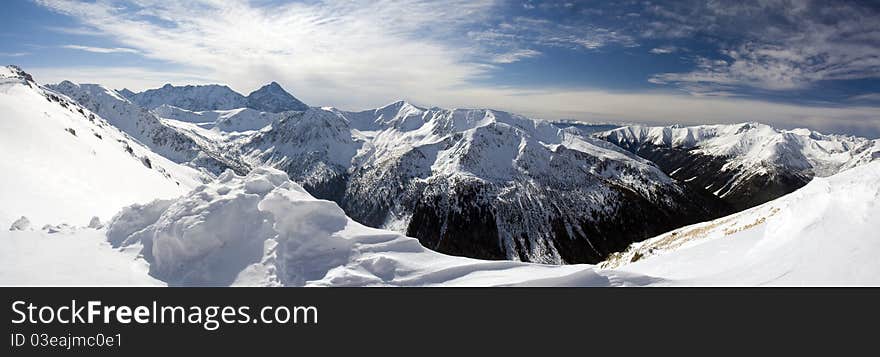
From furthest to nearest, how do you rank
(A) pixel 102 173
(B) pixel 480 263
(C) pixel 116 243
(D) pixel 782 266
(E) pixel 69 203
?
1. (A) pixel 102 173
2. (E) pixel 69 203
3. (C) pixel 116 243
4. (B) pixel 480 263
5. (D) pixel 782 266

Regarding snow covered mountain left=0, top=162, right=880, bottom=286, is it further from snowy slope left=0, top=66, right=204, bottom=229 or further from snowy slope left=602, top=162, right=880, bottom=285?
snowy slope left=0, top=66, right=204, bottom=229

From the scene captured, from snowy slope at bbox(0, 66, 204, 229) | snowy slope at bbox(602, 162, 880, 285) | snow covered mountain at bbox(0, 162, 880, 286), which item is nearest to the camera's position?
snowy slope at bbox(602, 162, 880, 285)

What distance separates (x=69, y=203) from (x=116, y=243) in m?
20.6

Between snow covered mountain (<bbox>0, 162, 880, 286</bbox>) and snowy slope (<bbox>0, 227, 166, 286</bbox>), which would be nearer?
snow covered mountain (<bbox>0, 162, 880, 286</bbox>)

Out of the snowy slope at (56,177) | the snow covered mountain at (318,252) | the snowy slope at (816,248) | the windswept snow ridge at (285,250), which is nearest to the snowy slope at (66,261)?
the snow covered mountain at (318,252)

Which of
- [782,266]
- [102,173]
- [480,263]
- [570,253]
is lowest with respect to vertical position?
[570,253]

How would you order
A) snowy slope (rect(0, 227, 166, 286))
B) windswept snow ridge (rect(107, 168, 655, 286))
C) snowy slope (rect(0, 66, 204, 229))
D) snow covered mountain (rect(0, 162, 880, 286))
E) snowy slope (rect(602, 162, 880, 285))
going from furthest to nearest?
1. snowy slope (rect(0, 66, 204, 229))
2. windswept snow ridge (rect(107, 168, 655, 286))
3. snowy slope (rect(0, 227, 166, 286))
4. snow covered mountain (rect(0, 162, 880, 286))
5. snowy slope (rect(602, 162, 880, 285))

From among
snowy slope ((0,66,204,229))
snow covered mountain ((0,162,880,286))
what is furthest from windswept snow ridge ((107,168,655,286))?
snowy slope ((0,66,204,229))

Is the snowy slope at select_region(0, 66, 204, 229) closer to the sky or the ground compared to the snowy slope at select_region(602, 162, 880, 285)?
closer to the ground

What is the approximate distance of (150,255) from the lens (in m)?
14.4

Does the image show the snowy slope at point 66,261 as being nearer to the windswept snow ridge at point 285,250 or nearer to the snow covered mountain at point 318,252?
the snow covered mountain at point 318,252

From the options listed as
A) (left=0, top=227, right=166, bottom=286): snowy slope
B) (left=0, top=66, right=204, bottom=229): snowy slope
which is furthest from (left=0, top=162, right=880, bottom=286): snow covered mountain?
(left=0, top=66, right=204, bottom=229): snowy slope
